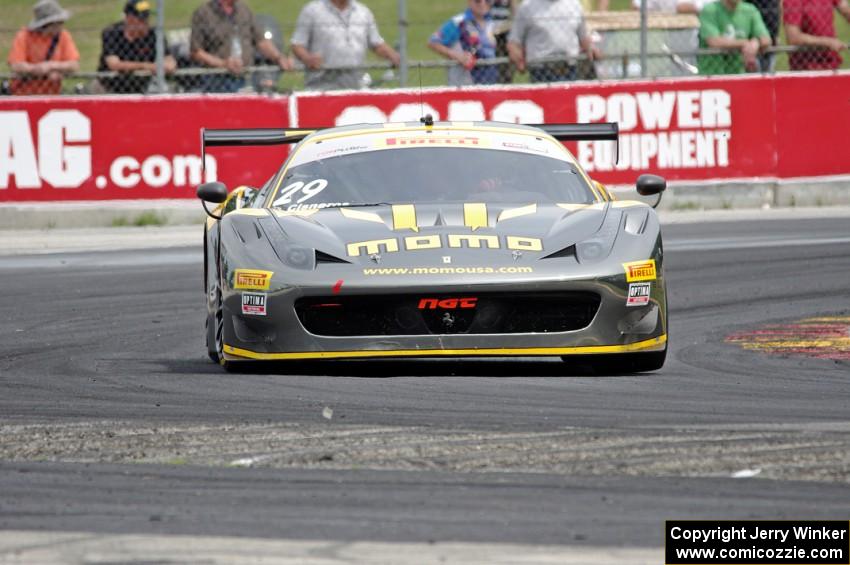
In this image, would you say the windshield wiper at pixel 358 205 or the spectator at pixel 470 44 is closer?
the windshield wiper at pixel 358 205

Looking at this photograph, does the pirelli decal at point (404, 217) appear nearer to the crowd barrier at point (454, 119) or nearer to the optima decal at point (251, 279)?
the optima decal at point (251, 279)

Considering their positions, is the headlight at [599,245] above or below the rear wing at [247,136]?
below

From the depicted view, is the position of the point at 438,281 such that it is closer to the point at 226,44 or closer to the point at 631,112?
the point at 631,112

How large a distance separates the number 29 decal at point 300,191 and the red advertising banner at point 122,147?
756 cm

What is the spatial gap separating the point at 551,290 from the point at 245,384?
1.29m

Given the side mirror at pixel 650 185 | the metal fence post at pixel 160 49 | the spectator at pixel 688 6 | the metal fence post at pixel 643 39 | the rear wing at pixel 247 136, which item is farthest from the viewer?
the spectator at pixel 688 6

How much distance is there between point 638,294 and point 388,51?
9.48 metres

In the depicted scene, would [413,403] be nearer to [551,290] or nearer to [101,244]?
[551,290]

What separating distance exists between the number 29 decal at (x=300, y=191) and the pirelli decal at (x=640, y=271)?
5.66 feet

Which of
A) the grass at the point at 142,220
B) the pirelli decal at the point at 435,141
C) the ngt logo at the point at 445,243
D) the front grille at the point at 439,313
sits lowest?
the grass at the point at 142,220

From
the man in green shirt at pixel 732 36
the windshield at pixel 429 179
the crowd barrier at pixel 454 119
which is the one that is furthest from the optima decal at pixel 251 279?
the man in green shirt at pixel 732 36

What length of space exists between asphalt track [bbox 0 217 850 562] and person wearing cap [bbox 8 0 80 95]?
23.9 ft

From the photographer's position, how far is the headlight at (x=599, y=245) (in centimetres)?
711

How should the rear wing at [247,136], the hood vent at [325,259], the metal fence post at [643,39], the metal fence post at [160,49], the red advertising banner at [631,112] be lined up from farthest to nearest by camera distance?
the metal fence post at [643,39], the red advertising banner at [631,112], the metal fence post at [160,49], the rear wing at [247,136], the hood vent at [325,259]
